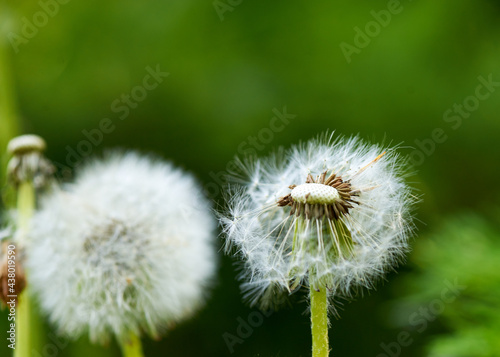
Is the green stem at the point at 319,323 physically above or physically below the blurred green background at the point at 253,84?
below

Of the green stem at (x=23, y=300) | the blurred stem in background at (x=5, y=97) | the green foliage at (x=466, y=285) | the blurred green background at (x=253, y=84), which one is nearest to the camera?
the green stem at (x=23, y=300)

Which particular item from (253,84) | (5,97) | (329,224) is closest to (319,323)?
(329,224)

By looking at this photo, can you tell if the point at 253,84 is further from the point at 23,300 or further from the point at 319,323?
the point at 319,323

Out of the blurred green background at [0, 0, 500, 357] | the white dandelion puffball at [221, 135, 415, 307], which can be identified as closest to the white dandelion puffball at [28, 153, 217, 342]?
the white dandelion puffball at [221, 135, 415, 307]

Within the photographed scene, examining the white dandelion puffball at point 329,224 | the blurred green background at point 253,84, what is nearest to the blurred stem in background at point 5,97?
the blurred green background at point 253,84

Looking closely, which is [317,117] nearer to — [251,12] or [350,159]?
[251,12]

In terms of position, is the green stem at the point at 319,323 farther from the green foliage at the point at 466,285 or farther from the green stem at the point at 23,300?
the green foliage at the point at 466,285
